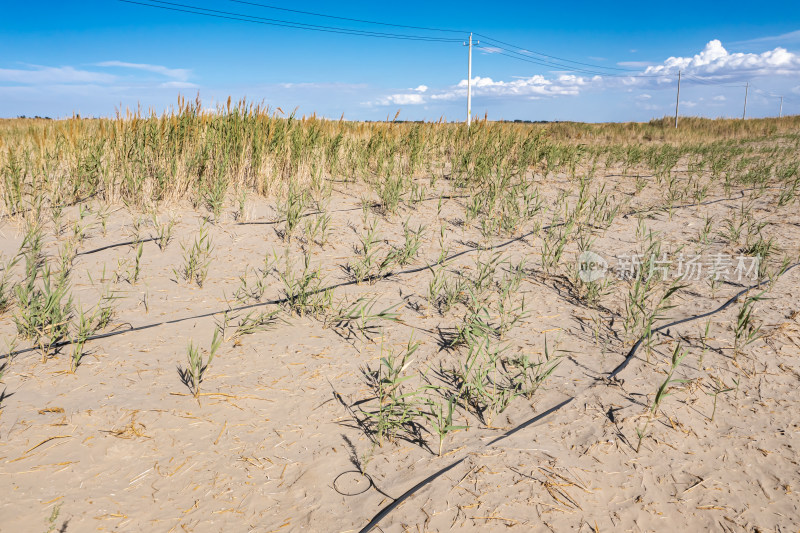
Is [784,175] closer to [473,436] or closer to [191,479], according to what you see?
[473,436]

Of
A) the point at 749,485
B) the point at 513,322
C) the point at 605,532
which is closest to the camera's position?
the point at 605,532

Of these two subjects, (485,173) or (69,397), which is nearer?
(69,397)

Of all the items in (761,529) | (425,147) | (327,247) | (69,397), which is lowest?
(761,529)

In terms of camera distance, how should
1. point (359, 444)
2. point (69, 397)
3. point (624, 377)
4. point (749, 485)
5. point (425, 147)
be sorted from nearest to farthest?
point (749, 485) → point (359, 444) → point (69, 397) → point (624, 377) → point (425, 147)

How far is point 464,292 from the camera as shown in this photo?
3.26 metres

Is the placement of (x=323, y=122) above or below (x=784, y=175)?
above

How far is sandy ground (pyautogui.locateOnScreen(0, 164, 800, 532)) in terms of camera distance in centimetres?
159

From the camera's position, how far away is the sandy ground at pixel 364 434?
1.59m

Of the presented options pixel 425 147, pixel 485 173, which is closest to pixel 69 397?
pixel 485 173

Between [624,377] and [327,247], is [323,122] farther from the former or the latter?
[624,377]

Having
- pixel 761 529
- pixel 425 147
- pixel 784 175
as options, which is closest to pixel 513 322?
pixel 761 529

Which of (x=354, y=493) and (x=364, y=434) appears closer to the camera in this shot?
(x=354, y=493)

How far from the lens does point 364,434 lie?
198cm

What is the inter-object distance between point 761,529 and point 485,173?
15.8 ft
